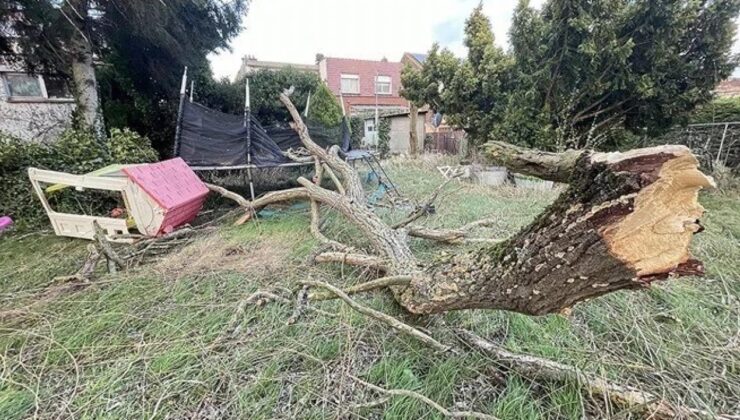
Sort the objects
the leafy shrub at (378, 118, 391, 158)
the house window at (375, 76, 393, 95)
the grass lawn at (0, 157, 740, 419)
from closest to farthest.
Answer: the grass lawn at (0, 157, 740, 419) → the leafy shrub at (378, 118, 391, 158) → the house window at (375, 76, 393, 95)

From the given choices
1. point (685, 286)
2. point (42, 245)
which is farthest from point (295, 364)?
point (42, 245)

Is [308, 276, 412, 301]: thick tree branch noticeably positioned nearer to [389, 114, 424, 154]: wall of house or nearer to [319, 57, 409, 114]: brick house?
[389, 114, 424, 154]: wall of house

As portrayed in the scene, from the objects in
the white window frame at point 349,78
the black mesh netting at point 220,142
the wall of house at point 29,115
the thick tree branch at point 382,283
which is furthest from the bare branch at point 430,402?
the white window frame at point 349,78

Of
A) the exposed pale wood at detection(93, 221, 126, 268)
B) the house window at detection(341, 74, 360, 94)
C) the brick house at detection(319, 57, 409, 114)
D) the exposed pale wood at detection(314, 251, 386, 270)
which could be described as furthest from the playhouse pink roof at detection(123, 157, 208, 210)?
the house window at detection(341, 74, 360, 94)

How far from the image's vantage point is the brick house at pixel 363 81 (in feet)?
53.7

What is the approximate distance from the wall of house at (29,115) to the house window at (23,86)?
118mm

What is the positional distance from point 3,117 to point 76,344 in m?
8.48

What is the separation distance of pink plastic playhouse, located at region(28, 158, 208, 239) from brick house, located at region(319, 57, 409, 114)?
45.0ft

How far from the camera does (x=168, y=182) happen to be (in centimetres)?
292

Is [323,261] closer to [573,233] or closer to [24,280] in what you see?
[573,233]

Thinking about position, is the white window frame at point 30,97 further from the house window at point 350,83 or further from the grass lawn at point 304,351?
the house window at point 350,83

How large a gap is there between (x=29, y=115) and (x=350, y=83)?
1303 cm

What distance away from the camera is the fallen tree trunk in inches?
27.6

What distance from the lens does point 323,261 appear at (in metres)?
2.25
